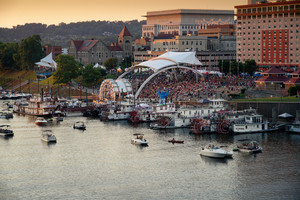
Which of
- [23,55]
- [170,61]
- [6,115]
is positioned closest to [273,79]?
[170,61]

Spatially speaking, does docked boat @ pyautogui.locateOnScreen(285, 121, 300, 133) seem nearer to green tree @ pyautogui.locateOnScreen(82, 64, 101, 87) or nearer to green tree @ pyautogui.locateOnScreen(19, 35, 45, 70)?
green tree @ pyautogui.locateOnScreen(82, 64, 101, 87)

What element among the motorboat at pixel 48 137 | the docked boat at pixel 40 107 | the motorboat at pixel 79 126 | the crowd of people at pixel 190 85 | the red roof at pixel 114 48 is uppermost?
the red roof at pixel 114 48

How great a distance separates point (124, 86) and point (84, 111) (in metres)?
12.3

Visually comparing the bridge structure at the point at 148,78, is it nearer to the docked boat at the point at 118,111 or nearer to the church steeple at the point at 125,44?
the docked boat at the point at 118,111

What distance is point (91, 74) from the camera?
451ft

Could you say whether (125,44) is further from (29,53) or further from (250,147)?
(250,147)

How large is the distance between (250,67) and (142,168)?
3028 inches

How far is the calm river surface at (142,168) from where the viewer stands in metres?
53.4

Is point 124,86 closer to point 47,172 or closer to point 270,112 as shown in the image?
point 270,112

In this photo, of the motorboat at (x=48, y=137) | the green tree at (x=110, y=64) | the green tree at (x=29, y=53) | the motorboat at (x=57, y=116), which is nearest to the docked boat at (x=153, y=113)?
the motorboat at (x=57, y=116)

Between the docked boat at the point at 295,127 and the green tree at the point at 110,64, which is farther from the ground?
the green tree at the point at 110,64

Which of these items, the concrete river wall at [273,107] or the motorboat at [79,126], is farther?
the concrete river wall at [273,107]

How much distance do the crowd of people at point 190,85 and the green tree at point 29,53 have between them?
2256 inches

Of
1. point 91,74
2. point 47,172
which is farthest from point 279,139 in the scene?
point 91,74
